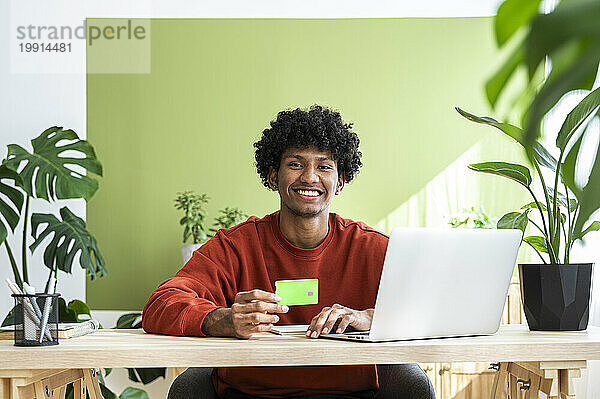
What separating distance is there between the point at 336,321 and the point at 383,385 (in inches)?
20.0

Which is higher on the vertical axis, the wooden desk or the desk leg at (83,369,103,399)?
the wooden desk

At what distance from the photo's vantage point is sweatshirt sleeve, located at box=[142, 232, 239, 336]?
162cm

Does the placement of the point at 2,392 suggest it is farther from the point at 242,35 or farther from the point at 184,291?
the point at 242,35

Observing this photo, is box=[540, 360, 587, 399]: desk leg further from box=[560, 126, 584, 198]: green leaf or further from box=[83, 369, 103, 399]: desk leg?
box=[560, 126, 584, 198]: green leaf

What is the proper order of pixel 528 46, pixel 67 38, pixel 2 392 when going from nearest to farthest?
pixel 528 46, pixel 2 392, pixel 67 38

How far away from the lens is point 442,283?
5.03 ft

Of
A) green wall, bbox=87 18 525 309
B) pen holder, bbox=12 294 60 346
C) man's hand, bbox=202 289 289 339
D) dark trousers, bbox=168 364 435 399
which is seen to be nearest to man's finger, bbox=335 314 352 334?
man's hand, bbox=202 289 289 339

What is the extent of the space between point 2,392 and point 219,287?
0.66m

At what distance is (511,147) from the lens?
3.79 meters

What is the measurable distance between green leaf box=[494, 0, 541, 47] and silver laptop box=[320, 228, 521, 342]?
1157mm

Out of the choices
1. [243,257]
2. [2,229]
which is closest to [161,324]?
[243,257]

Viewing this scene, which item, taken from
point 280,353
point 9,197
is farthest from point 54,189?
point 280,353

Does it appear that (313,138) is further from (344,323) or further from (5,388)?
(5,388)

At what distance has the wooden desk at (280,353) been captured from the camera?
1398 millimetres
